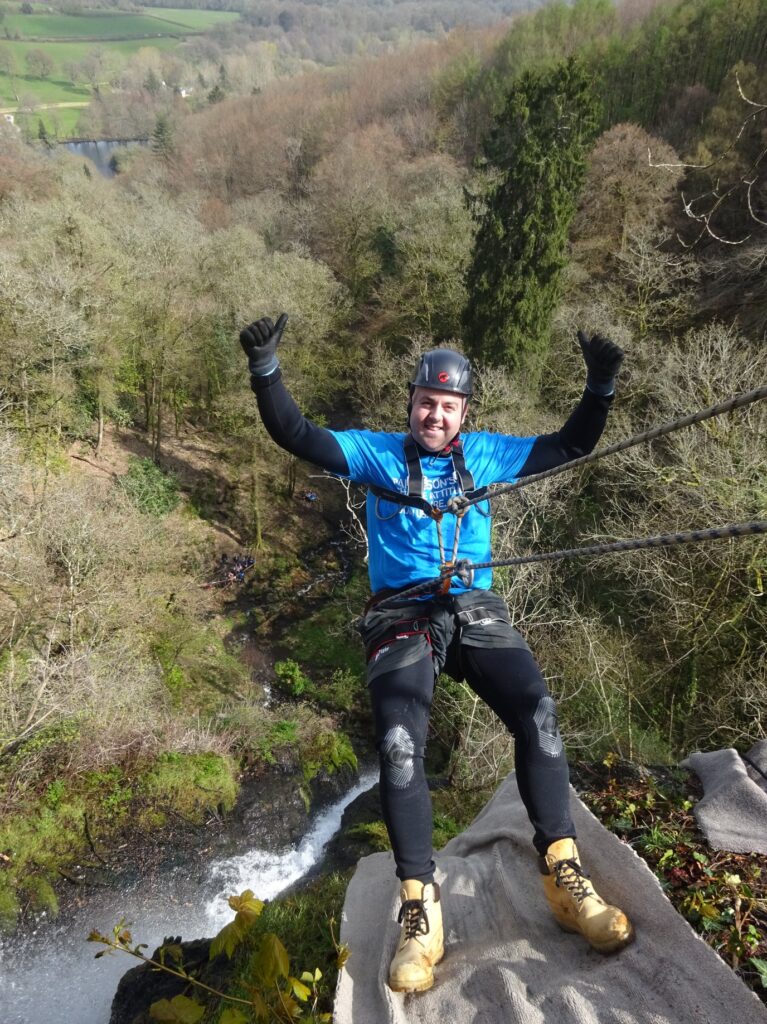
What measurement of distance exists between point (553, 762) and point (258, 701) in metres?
13.5

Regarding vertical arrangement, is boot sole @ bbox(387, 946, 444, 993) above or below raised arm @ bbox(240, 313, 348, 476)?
below

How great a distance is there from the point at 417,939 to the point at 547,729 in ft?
3.67

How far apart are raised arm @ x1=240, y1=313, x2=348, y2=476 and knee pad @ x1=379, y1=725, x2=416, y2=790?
1.45 meters

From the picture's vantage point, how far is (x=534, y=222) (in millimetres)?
17141

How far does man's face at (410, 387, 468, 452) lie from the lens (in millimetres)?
3314

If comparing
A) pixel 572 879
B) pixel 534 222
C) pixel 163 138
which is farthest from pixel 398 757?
pixel 163 138

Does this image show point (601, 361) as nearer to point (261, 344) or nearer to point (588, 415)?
point (588, 415)

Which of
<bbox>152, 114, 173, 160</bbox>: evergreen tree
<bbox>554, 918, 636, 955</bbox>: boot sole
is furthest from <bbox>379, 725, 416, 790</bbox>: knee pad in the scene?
<bbox>152, 114, 173, 160</bbox>: evergreen tree

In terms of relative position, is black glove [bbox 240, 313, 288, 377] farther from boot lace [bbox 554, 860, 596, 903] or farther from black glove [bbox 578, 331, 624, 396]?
boot lace [bbox 554, 860, 596, 903]

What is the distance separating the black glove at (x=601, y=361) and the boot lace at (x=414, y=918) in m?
2.71

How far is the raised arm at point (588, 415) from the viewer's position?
3.08m

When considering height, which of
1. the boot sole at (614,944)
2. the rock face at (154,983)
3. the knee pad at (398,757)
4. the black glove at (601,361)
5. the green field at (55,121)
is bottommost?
the rock face at (154,983)

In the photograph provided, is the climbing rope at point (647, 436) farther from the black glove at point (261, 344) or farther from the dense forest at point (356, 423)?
the black glove at point (261, 344)

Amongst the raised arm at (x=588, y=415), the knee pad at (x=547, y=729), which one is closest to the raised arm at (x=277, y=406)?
the raised arm at (x=588, y=415)
